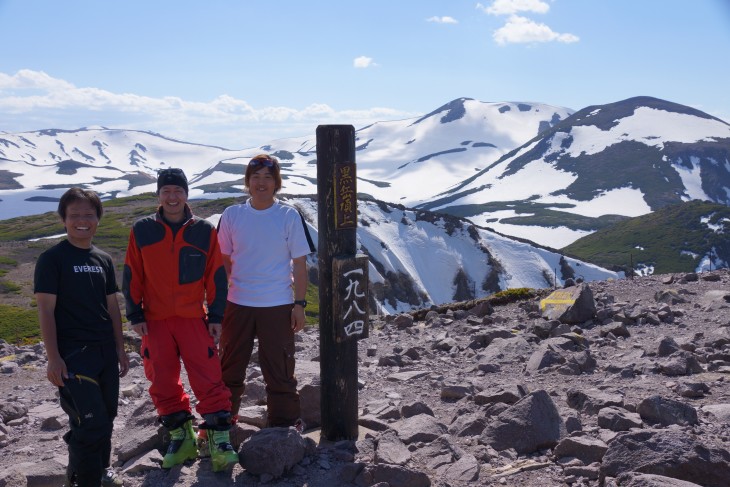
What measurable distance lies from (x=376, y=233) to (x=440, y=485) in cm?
8668

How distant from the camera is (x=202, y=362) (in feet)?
17.9

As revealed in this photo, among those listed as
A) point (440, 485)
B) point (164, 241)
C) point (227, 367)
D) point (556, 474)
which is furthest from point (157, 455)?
point (556, 474)

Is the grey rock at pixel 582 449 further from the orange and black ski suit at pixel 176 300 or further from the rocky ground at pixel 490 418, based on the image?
the orange and black ski suit at pixel 176 300

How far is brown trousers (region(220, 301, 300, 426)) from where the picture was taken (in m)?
5.79

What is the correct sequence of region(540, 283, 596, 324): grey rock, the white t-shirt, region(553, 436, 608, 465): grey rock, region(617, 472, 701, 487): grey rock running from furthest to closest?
region(540, 283, 596, 324): grey rock, the white t-shirt, region(553, 436, 608, 465): grey rock, region(617, 472, 701, 487): grey rock

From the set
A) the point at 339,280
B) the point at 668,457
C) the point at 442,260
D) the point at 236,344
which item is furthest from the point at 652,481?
the point at 442,260

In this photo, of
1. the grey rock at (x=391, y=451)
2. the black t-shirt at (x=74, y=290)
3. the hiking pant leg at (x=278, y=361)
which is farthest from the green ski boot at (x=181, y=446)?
the grey rock at (x=391, y=451)

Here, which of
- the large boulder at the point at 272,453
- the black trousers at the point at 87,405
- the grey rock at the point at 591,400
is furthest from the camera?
the grey rock at the point at 591,400

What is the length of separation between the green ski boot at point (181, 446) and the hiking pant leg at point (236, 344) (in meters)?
0.47

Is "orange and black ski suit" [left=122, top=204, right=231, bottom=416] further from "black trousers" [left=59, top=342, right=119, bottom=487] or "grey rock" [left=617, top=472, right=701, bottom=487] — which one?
"grey rock" [left=617, top=472, right=701, bottom=487]

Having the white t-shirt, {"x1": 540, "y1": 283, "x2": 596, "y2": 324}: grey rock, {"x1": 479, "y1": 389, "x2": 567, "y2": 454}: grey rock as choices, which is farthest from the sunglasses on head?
{"x1": 540, "y1": 283, "x2": 596, "y2": 324}: grey rock

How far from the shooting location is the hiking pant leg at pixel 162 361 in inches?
213

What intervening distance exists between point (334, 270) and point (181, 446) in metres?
2.03

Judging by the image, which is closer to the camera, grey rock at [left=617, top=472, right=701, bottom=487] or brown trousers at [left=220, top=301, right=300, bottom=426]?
grey rock at [left=617, top=472, right=701, bottom=487]
